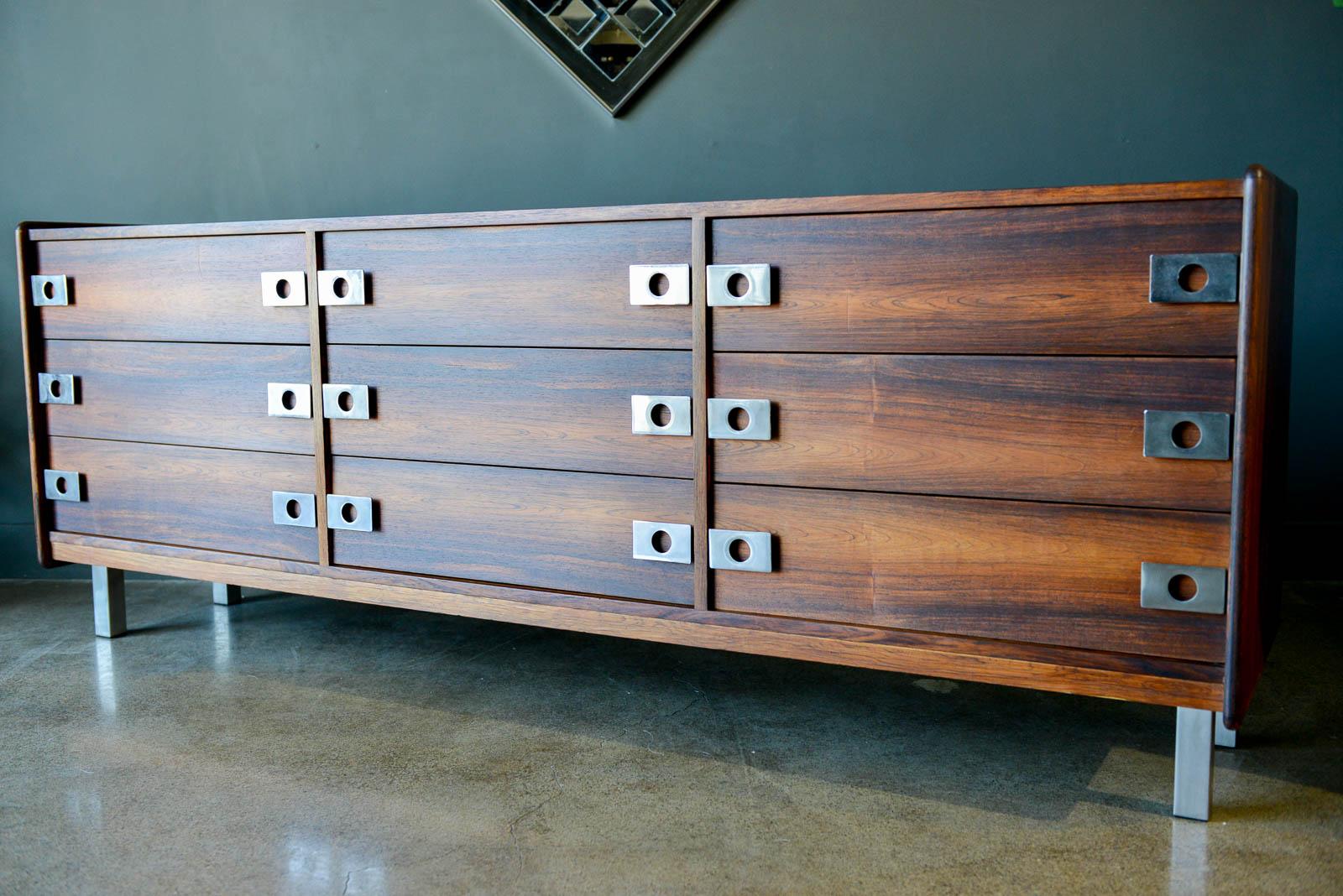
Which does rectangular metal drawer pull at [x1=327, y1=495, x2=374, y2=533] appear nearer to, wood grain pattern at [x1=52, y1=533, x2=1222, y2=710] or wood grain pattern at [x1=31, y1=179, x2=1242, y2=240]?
wood grain pattern at [x1=52, y1=533, x2=1222, y2=710]

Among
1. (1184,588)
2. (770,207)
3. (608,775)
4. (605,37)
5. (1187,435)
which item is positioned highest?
(605,37)

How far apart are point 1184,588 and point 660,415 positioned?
29.0 inches

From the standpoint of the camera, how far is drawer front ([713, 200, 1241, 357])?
133 centimetres

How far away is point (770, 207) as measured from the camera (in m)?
1.54

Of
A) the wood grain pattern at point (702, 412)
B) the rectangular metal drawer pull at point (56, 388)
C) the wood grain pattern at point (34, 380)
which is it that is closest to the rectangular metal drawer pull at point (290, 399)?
the rectangular metal drawer pull at point (56, 388)

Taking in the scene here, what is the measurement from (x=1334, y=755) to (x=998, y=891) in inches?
27.4

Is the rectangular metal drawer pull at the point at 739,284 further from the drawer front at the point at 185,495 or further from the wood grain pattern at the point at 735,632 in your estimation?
the drawer front at the point at 185,495

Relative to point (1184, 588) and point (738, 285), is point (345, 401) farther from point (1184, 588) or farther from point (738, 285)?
point (1184, 588)

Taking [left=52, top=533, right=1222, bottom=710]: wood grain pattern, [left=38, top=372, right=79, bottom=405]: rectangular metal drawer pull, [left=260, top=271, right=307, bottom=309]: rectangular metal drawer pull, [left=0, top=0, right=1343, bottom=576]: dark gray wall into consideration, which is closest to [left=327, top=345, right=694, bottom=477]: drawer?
[left=260, top=271, right=307, bottom=309]: rectangular metal drawer pull

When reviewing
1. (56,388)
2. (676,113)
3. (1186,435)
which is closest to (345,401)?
(56,388)

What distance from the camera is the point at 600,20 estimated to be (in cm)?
244

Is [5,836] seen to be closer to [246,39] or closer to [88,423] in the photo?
[88,423]

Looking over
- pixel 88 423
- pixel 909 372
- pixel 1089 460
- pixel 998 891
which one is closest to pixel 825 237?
pixel 909 372

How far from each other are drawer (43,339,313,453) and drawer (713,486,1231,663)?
0.83 m
